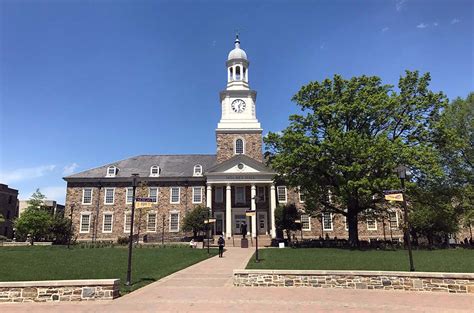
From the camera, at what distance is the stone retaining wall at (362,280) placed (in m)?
10.1

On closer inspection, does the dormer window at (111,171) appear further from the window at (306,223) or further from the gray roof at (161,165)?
the window at (306,223)

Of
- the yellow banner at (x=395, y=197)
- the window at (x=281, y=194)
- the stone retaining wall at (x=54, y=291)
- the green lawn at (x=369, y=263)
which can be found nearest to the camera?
the stone retaining wall at (x=54, y=291)

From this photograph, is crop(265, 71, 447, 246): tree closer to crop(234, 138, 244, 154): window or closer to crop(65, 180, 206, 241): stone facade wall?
crop(234, 138, 244, 154): window

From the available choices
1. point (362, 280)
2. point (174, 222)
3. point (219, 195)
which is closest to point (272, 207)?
point (219, 195)

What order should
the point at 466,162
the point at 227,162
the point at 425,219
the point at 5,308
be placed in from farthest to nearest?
1. the point at 227,162
2. the point at 425,219
3. the point at 466,162
4. the point at 5,308

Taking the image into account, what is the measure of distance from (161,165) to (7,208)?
3640cm

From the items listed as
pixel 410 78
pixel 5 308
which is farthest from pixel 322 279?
pixel 410 78

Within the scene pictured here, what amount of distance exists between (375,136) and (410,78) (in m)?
5.77

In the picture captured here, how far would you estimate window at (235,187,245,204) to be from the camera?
42906 mm

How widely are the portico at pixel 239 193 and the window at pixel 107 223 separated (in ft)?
40.2

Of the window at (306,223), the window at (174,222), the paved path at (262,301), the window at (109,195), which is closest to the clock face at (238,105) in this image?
the window at (174,222)

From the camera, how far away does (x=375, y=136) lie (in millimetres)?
29109

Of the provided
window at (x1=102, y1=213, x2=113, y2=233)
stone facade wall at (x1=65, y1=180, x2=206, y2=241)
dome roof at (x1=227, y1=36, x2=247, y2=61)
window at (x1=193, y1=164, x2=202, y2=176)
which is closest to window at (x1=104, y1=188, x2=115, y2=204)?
stone facade wall at (x1=65, y1=180, x2=206, y2=241)

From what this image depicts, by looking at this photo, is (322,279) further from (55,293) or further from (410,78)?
(410,78)
